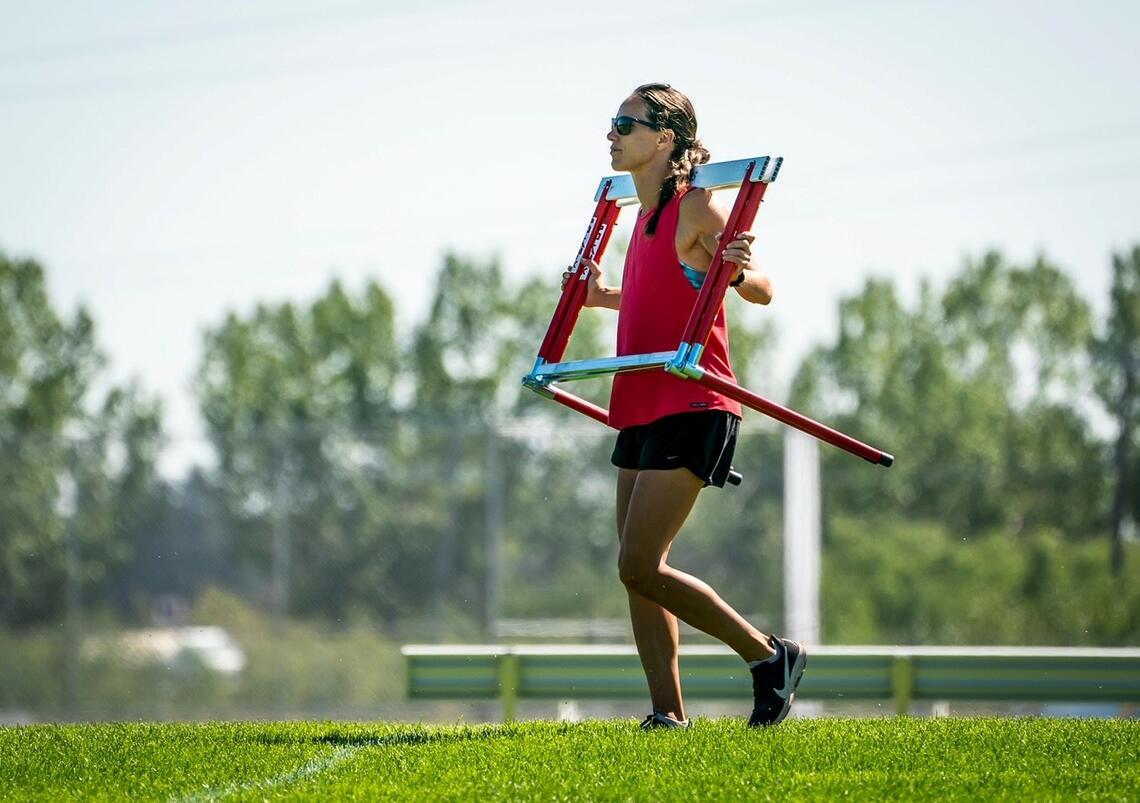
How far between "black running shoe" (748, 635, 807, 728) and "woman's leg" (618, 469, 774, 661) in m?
0.25

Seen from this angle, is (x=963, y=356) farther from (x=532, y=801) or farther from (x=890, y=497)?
(x=532, y=801)

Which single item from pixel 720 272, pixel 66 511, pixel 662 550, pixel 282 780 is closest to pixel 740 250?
pixel 720 272

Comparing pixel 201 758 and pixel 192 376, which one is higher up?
pixel 192 376

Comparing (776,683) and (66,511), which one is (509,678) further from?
(66,511)

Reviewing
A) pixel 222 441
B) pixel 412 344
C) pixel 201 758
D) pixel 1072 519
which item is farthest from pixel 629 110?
pixel 412 344

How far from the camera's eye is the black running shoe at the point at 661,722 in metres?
6.05

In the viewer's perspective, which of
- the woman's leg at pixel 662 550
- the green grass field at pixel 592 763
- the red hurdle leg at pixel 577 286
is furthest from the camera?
the red hurdle leg at pixel 577 286

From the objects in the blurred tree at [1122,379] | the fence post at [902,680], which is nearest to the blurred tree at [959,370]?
the blurred tree at [1122,379]

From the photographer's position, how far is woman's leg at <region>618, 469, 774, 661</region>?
5820mm

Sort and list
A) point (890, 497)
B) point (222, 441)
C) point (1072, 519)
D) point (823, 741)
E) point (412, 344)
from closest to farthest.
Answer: point (823, 741) → point (222, 441) → point (1072, 519) → point (890, 497) → point (412, 344)

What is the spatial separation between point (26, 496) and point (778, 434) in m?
8.92

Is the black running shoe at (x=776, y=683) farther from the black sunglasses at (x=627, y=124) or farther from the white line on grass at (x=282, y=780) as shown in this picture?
the black sunglasses at (x=627, y=124)

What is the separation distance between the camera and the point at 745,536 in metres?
20.4

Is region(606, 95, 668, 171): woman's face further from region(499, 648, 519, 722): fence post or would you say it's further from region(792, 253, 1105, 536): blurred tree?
region(792, 253, 1105, 536): blurred tree
